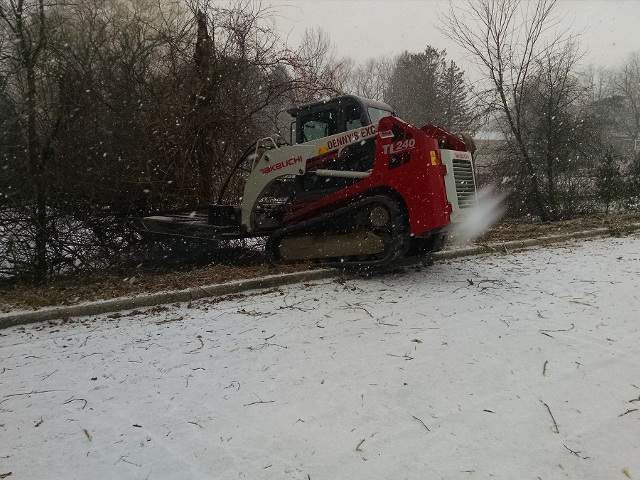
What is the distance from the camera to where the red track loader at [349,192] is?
5.58 metres

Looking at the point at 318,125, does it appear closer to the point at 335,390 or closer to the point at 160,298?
the point at 160,298

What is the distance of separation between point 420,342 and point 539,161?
12.9 metres

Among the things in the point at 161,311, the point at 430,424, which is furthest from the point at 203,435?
the point at 161,311

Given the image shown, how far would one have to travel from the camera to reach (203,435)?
2.49m

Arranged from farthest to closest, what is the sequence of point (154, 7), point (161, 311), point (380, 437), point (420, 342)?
point (154, 7) < point (161, 311) < point (420, 342) < point (380, 437)

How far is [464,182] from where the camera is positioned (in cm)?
602

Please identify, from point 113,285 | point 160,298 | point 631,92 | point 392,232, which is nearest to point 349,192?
point 392,232

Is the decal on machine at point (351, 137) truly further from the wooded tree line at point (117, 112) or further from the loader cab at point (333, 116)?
the wooded tree line at point (117, 112)

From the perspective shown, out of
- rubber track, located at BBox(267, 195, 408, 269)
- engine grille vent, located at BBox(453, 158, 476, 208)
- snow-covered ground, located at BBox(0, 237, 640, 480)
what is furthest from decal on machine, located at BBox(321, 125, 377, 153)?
snow-covered ground, located at BBox(0, 237, 640, 480)

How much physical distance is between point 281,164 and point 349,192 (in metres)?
1.09

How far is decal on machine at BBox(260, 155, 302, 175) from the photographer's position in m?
6.41

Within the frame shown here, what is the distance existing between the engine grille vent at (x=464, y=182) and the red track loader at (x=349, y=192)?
0.01 meters

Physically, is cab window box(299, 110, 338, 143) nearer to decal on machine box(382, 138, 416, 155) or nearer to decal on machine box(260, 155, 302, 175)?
decal on machine box(260, 155, 302, 175)

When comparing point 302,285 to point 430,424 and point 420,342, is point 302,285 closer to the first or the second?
point 420,342
